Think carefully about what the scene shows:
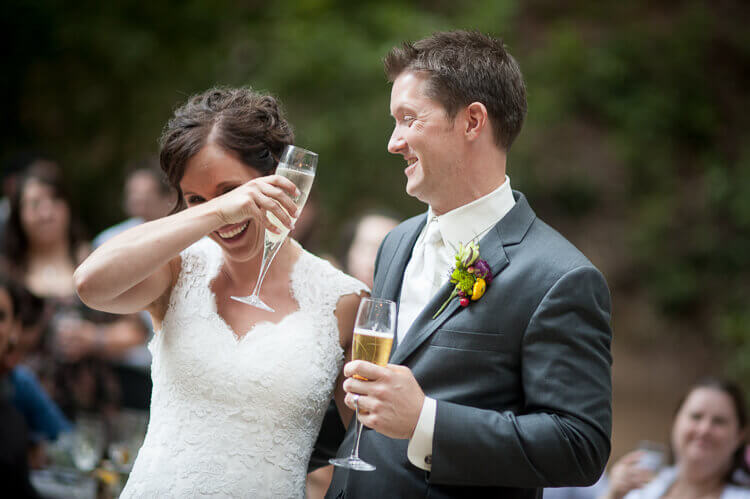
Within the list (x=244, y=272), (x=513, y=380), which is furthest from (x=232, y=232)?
(x=513, y=380)

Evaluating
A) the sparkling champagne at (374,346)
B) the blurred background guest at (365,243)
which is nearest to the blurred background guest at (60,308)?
the blurred background guest at (365,243)

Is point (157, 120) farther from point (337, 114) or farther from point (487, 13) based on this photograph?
point (487, 13)

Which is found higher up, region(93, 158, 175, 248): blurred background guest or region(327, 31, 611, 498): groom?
region(93, 158, 175, 248): blurred background guest

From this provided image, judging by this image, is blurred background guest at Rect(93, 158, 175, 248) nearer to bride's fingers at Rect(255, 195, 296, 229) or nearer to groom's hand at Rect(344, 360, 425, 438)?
bride's fingers at Rect(255, 195, 296, 229)

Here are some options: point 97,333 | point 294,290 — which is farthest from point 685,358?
point 294,290

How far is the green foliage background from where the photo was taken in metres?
9.25

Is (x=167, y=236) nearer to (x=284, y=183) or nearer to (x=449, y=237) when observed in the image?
(x=284, y=183)

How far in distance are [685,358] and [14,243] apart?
9735 mm

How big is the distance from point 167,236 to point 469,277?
0.78 meters

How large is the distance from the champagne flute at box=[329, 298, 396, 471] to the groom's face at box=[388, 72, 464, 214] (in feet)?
1.29

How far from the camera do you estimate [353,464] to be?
1.93 meters

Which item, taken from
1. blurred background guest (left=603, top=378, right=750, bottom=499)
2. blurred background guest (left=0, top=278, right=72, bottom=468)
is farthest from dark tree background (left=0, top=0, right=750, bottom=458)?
blurred background guest (left=603, top=378, right=750, bottom=499)

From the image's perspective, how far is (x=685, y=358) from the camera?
464 inches

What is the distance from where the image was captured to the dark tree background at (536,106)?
925 cm
